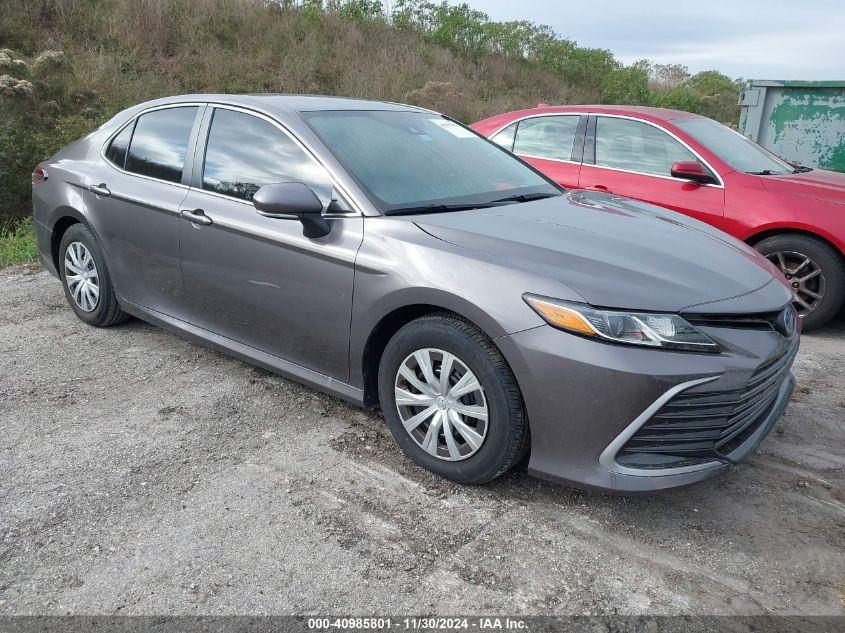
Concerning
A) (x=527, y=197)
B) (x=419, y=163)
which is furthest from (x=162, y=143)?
(x=527, y=197)

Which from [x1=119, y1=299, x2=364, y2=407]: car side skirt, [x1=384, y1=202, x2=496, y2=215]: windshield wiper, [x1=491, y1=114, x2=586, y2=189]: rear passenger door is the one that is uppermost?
[x1=491, y1=114, x2=586, y2=189]: rear passenger door

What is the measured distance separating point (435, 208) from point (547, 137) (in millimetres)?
3399

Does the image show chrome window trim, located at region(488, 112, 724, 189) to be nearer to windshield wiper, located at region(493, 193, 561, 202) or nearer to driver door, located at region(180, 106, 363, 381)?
windshield wiper, located at region(493, 193, 561, 202)

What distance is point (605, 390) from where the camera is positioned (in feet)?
8.28

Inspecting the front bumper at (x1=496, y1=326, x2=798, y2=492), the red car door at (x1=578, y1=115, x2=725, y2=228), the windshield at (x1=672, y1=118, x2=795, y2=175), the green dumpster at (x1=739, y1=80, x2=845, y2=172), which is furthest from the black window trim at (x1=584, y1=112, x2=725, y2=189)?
the front bumper at (x1=496, y1=326, x2=798, y2=492)

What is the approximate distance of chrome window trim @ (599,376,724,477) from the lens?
2.51 m

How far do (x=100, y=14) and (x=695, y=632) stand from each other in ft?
51.3

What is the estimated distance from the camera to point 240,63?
48.5ft

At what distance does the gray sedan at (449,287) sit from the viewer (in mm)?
2584

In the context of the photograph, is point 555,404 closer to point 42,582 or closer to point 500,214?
point 500,214

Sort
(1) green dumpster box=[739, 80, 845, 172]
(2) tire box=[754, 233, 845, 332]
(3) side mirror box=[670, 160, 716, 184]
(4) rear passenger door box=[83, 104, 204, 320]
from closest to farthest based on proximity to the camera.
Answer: (4) rear passenger door box=[83, 104, 204, 320] < (2) tire box=[754, 233, 845, 332] < (3) side mirror box=[670, 160, 716, 184] < (1) green dumpster box=[739, 80, 845, 172]

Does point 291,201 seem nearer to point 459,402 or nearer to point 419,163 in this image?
point 419,163

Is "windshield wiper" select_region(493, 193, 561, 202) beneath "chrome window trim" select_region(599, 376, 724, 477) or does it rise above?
above

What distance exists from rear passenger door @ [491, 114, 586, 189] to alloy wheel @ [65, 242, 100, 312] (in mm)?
3611
